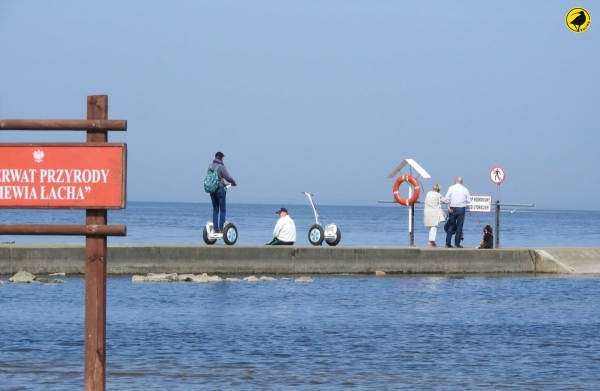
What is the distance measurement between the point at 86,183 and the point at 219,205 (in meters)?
13.8

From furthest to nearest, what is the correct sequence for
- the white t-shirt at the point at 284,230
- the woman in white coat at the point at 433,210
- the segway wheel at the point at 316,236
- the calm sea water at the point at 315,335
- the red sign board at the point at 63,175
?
the woman in white coat at the point at 433,210 → the segway wheel at the point at 316,236 → the white t-shirt at the point at 284,230 → the calm sea water at the point at 315,335 → the red sign board at the point at 63,175

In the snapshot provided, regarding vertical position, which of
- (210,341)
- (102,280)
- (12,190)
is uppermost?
(12,190)

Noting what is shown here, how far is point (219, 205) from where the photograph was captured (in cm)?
2117

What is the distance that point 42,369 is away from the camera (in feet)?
35.4

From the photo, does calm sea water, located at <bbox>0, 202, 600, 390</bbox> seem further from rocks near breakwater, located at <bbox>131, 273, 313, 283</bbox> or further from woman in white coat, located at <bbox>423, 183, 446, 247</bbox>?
woman in white coat, located at <bbox>423, 183, 446, 247</bbox>

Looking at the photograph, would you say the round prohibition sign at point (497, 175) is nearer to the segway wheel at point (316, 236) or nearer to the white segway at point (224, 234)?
the segway wheel at point (316, 236)

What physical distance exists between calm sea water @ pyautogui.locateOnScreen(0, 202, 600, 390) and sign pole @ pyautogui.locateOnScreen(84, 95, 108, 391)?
2.37 meters

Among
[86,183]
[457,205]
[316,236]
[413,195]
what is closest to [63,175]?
[86,183]

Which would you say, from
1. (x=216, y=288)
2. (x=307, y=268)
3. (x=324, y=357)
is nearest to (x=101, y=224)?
(x=324, y=357)

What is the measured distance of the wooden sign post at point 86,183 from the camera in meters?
7.37

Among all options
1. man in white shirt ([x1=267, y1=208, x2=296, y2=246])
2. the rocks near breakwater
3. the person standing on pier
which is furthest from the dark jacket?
the rocks near breakwater

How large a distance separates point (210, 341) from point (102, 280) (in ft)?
18.1

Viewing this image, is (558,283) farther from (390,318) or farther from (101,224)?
(101,224)

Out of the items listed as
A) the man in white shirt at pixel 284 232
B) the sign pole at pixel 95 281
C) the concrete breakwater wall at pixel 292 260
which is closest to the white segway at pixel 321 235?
the man in white shirt at pixel 284 232
